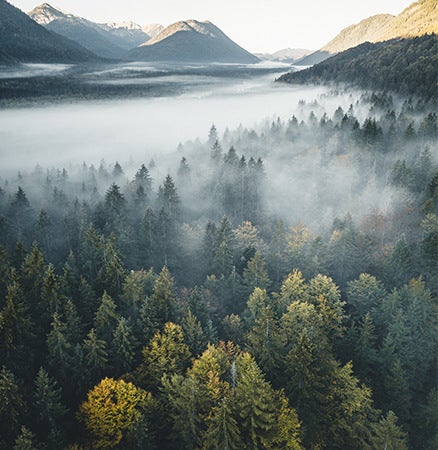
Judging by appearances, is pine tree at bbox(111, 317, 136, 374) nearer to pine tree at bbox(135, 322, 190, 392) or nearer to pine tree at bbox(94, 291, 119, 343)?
pine tree at bbox(135, 322, 190, 392)

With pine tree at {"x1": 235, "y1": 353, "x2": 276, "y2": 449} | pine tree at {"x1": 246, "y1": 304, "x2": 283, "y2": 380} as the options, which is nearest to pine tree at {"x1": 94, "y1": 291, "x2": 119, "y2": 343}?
pine tree at {"x1": 246, "y1": 304, "x2": 283, "y2": 380}

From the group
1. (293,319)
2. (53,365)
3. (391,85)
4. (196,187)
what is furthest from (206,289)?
(391,85)

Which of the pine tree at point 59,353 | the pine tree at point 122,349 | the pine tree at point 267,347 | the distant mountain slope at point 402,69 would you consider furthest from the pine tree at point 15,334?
the distant mountain slope at point 402,69

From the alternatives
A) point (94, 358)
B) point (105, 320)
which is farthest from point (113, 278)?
point (94, 358)

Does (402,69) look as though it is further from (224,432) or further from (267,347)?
(224,432)

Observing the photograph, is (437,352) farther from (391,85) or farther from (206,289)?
(391,85)

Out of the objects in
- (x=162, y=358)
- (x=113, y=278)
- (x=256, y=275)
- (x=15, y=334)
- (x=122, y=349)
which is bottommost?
(x=256, y=275)

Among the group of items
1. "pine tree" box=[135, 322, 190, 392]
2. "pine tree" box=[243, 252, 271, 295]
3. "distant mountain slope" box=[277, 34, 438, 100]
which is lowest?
"pine tree" box=[243, 252, 271, 295]

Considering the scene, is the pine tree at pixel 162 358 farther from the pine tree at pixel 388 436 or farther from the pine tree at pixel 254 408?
the pine tree at pixel 388 436

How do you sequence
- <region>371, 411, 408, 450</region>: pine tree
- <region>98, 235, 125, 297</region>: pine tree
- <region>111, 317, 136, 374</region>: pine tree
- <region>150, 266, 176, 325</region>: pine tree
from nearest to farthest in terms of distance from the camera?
<region>371, 411, 408, 450</region>: pine tree → <region>111, 317, 136, 374</region>: pine tree → <region>150, 266, 176, 325</region>: pine tree → <region>98, 235, 125, 297</region>: pine tree
